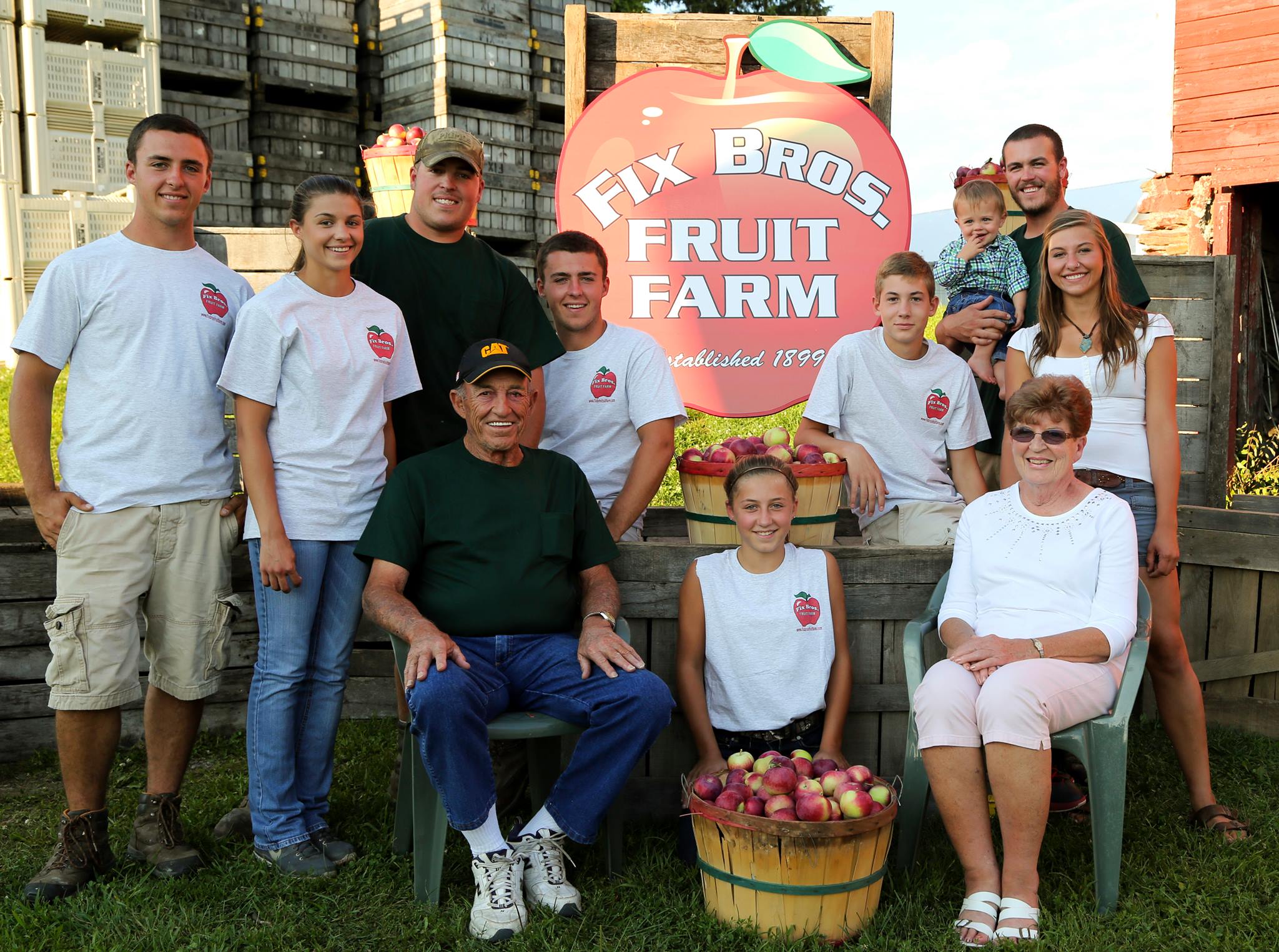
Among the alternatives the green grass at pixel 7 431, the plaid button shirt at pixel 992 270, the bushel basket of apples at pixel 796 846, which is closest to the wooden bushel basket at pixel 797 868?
the bushel basket of apples at pixel 796 846

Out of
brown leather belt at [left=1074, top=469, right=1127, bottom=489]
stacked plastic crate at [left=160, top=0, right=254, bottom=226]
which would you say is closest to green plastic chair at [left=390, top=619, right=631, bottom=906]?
brown leather belt at [left=1074, top=469, right=1127, bottom=489]

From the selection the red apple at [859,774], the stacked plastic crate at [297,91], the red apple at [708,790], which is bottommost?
the red apple at [708,790]

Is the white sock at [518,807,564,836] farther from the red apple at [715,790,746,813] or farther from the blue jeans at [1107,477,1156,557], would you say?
the blue jeans at [1107,477,1156,557]

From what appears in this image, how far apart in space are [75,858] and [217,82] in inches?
394

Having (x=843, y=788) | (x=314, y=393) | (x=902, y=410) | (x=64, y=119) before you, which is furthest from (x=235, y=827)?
(x=64, y=119)

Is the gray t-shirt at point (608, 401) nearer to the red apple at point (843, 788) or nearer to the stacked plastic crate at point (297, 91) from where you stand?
the red apple at point (843, 788)

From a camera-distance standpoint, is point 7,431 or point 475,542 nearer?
point 475,542

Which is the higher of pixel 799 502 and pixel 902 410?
pixel 902 410

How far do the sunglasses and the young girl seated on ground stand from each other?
66cm

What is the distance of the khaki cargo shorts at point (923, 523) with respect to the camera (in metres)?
3.69

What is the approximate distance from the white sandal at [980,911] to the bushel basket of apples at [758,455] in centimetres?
120

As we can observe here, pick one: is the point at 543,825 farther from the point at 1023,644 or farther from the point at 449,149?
the point at 449,149

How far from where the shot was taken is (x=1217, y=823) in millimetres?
3492

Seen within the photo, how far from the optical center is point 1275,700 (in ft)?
14.7
